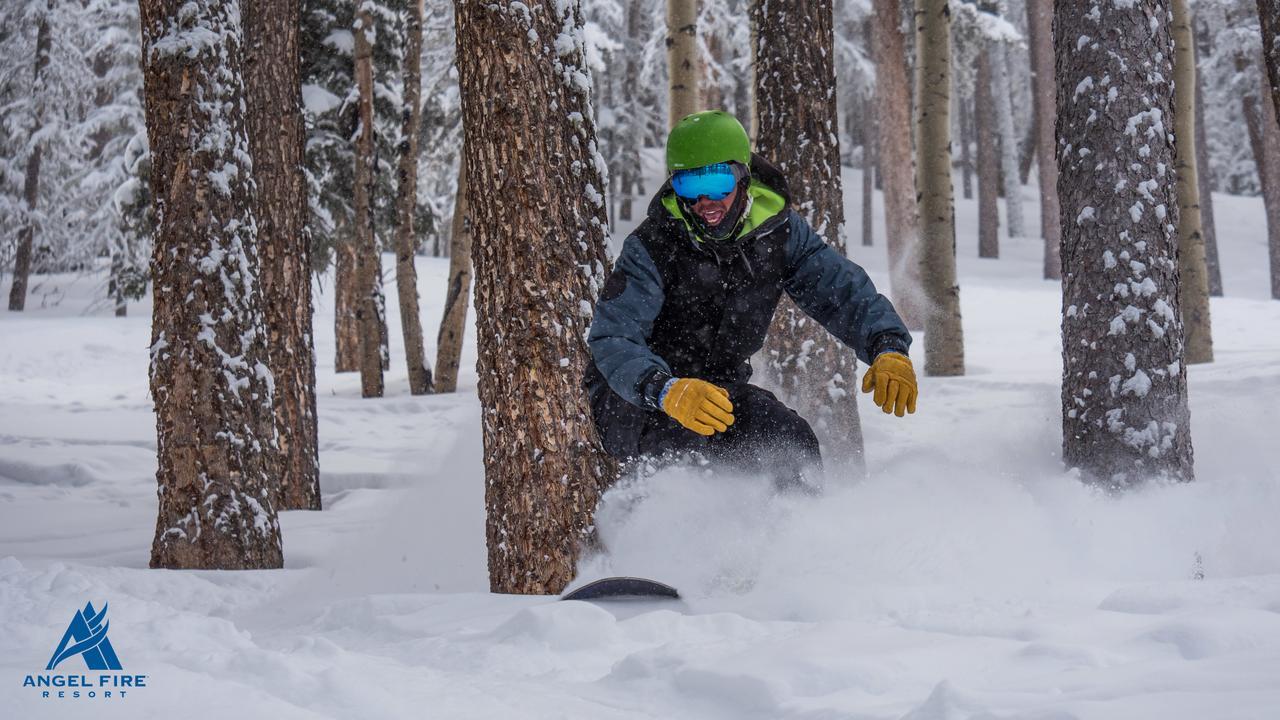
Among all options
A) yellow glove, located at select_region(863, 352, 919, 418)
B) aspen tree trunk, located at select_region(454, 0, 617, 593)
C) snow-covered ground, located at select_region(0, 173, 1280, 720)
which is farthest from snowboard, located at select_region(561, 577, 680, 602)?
yellow glove, located at select_region(863, 352, 919, 418)

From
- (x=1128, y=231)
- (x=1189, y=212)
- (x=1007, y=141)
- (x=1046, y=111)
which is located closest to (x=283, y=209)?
(x=1128, y=231)

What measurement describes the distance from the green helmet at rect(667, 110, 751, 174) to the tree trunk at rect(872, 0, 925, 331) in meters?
11.0

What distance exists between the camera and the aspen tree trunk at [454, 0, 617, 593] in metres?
4.33

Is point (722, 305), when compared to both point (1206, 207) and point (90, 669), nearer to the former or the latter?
point (90, 669)

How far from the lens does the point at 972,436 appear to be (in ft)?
25.2

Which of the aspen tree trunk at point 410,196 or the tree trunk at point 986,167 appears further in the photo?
the tree trunk at point 986,167

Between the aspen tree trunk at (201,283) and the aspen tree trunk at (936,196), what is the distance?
8.33 m

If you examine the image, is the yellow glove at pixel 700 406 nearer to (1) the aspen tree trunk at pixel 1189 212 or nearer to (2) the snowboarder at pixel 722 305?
(2) the snowboarder at pixel 722 305

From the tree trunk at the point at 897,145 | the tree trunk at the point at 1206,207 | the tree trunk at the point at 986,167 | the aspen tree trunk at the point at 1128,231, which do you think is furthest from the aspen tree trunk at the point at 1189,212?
the tree trunk at the point at 986,167

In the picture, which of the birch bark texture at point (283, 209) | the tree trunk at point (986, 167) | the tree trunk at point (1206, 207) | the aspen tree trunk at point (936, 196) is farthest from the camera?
the tree trunk at point (986, 167)

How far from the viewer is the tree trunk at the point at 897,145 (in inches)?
574

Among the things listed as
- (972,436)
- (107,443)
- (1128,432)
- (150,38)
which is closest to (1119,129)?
(1128,432)

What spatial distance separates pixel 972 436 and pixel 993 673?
5.42 meters

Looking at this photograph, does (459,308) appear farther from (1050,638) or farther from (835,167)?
(1050,638)
